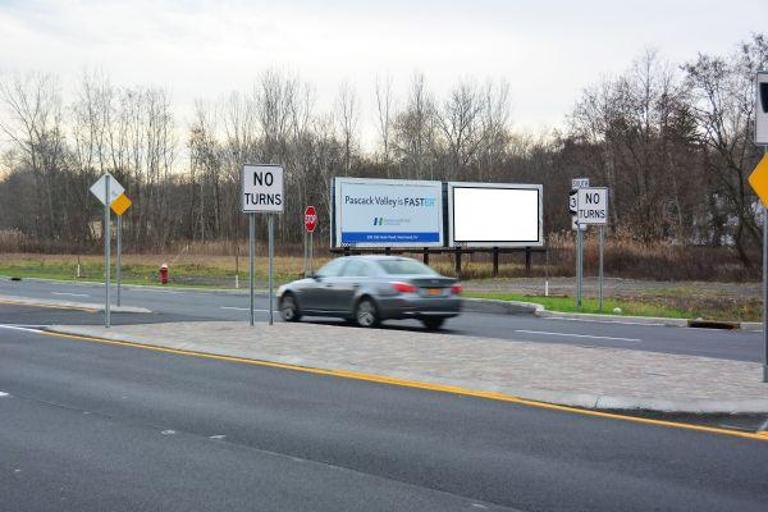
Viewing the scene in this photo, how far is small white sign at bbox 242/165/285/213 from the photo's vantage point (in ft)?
51.2

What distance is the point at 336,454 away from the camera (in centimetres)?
698

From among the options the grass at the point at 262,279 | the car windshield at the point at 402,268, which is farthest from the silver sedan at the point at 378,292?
the grass at the point at 262,279

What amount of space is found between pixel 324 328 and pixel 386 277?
5.92 feet

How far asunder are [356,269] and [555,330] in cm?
440

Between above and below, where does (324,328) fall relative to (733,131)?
below

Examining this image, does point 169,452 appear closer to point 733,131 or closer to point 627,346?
point 627,346

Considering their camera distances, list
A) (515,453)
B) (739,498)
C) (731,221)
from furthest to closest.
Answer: (731,221) → (515,453) → (739,498)

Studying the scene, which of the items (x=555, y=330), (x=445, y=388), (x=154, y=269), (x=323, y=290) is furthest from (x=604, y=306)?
(x=154, y=269)

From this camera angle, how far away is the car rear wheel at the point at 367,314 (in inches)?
693

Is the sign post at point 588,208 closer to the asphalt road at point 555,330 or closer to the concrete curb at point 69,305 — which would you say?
the asphalt road at point 555,330

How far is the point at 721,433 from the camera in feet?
25.3

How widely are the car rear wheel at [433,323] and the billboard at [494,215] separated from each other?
2230 cm

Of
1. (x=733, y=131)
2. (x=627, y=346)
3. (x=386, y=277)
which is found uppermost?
(x=733, y=131)

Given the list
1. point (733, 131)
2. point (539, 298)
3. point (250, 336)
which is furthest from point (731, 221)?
point (250, 336)
